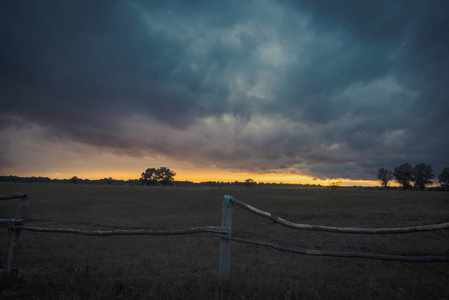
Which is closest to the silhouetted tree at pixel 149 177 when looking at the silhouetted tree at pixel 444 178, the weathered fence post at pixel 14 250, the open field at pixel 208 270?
the open field at pixel 208 270

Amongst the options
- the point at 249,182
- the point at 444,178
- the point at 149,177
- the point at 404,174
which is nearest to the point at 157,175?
the point at 149,177

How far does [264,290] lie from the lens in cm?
486

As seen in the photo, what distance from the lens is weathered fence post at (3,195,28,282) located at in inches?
213

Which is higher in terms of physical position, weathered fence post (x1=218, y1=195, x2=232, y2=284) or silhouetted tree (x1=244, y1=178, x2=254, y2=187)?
silhouetted tree (x1=244, y1=178, x2=254, y2=187)

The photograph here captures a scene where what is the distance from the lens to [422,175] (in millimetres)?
105375

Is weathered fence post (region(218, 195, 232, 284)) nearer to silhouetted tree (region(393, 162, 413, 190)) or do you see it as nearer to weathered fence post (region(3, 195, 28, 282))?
weathered fence post (region(3, 195, 28, 282))

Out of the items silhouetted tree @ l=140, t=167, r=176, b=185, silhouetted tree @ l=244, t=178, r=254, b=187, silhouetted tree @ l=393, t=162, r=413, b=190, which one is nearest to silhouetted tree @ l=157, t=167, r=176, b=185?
silhouetted tree @ l=140, t=167, r=176, b=185

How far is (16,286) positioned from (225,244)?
506 cm

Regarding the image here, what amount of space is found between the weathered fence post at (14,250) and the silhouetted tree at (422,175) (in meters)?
139

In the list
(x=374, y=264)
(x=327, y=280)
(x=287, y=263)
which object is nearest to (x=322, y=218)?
(x=374, y=264)

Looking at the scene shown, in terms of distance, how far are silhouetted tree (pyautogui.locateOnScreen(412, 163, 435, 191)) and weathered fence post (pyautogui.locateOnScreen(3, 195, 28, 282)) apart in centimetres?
13906

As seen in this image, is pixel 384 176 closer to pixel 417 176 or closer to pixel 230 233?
pixel 417 176

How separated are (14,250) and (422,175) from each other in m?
142

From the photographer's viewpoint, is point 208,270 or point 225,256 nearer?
point 225,256
